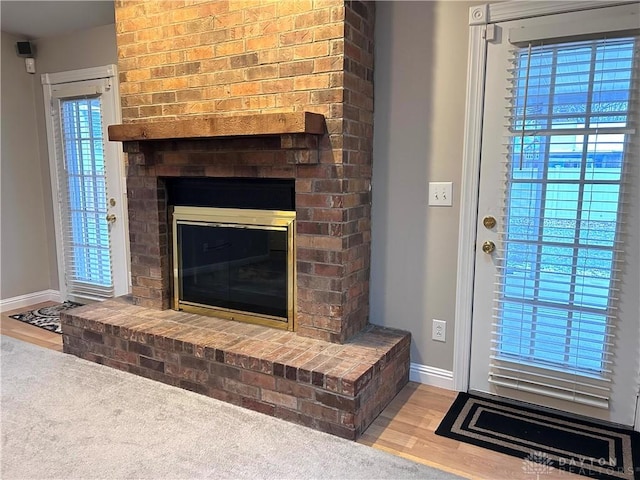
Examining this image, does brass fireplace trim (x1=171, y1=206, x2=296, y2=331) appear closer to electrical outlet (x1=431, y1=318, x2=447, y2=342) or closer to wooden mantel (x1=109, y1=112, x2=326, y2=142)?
wooden mantel (x1=109, y1=112, x2=326, y2=142)

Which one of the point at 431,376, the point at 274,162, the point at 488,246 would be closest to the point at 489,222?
the point at 488,246

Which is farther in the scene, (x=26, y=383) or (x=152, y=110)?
(x=152, y=110)

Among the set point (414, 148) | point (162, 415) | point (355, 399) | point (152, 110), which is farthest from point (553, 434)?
point (152, 110)

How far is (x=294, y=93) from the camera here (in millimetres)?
2301

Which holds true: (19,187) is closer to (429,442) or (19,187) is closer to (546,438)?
(429,442)

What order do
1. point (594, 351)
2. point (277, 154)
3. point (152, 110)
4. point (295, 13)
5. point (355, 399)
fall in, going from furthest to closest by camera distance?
point (152, 110) → point (277, 154) → point (295, 13) → point (594, 351) → point (355, 399)

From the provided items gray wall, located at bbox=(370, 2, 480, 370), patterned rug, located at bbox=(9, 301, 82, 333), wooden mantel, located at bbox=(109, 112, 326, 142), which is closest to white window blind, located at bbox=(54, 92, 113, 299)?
patterned rug, located at bbox=(9, 301, 82, 333)

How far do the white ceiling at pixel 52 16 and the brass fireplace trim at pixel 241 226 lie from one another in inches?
61.2

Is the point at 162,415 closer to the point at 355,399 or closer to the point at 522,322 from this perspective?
the point at 355,399

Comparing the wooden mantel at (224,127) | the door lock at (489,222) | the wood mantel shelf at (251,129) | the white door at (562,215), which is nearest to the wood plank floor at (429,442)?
the white door at (562,215)

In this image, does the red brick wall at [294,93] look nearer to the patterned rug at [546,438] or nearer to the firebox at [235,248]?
the firebox at [235,248]

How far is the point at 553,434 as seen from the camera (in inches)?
80.6

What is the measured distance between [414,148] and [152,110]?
1606 mm

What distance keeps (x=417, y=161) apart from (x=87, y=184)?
9.26ft
